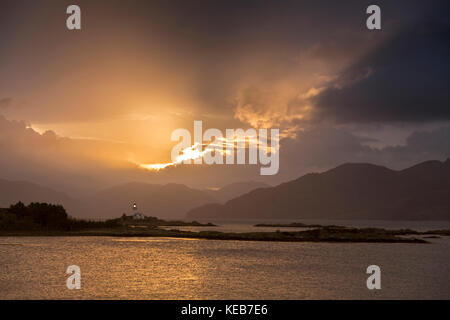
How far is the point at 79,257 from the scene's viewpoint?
62.0 metres

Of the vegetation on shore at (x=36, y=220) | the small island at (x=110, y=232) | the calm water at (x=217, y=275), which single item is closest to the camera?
the calm water at (x=217, y=275)

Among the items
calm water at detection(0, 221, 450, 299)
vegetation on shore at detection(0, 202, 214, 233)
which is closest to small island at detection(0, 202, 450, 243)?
vegetation on shore at detection(0, 202, 214, 233)

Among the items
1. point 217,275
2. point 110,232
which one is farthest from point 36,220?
point 217,275

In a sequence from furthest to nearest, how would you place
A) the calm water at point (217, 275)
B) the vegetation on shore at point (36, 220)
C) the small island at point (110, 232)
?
1. the vegetation on shore at point (36, 220)
2. the small island at point (110, 232)
3. the calm water at point (217, 275)

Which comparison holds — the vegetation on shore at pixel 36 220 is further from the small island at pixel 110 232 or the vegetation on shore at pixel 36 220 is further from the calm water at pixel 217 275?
the calm water at pixel 217 275

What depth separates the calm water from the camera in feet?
123

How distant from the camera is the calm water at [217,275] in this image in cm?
3734

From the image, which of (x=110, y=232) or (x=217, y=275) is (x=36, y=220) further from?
(x=217, y=275)

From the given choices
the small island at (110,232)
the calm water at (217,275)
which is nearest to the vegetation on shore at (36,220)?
the small island at (110,232)

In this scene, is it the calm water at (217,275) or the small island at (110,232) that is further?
the small island at (110,232)

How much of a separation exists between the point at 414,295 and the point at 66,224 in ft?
358

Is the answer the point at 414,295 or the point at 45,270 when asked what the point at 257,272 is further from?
the point at 45,270

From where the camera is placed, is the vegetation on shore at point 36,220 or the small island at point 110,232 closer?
the small island at point 110,232
